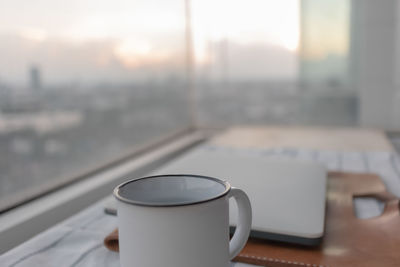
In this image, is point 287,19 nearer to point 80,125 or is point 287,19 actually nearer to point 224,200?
point 80,125

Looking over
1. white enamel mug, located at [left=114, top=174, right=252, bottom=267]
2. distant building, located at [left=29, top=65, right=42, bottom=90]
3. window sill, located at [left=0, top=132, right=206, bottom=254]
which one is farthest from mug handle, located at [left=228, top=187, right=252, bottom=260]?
distant building, located at [left=29, top=65, right=42, bottom=90]

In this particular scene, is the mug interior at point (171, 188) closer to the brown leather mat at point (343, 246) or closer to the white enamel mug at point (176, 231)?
the white enamel mug at point (176, 231)

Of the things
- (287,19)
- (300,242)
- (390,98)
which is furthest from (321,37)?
(300,242)

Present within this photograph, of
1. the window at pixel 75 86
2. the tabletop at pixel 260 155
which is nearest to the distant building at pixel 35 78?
the window at pixel 75 86

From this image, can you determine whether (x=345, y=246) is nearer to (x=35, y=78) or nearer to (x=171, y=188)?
(x=171, y=188)

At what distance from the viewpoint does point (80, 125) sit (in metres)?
1.01

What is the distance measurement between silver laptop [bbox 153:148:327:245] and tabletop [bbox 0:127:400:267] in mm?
63

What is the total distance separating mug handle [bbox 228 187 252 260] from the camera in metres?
0.34

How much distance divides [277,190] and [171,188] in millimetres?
240

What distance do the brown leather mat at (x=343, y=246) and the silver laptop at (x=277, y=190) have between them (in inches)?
0.6

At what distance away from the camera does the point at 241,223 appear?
0.34 meters

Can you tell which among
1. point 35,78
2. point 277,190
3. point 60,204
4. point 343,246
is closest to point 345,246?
point 343,246

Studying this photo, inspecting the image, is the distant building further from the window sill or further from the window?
the window sill

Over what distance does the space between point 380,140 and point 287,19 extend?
0.64 meters
